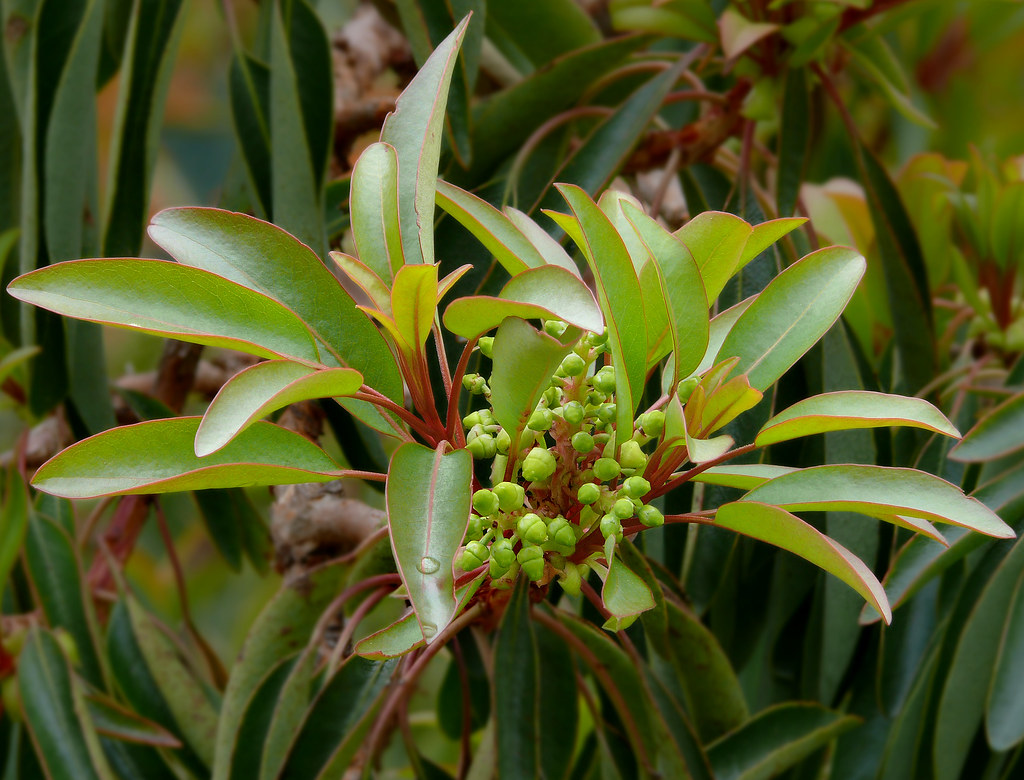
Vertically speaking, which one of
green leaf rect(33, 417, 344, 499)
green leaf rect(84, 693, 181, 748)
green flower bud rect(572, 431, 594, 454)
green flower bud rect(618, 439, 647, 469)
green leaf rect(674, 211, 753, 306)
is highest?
green leaf rect(674, 211, 753, 306)

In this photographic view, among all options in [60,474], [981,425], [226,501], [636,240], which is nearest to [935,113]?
[981,425]

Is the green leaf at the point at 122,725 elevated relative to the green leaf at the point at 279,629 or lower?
lower

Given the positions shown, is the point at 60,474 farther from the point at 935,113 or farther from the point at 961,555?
the point at 935,113

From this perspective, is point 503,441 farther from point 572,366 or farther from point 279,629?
point 279,629

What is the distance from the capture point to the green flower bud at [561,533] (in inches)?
17.1

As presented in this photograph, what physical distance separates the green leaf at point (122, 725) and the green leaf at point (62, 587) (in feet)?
0.17

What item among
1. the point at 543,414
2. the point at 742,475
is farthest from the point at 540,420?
the point at 742,475

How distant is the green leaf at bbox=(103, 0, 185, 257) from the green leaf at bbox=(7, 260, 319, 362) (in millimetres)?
462

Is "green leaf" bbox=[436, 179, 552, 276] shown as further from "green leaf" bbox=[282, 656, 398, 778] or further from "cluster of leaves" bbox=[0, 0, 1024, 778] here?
"green leaf" bbox=[282, 656, 398, 778]

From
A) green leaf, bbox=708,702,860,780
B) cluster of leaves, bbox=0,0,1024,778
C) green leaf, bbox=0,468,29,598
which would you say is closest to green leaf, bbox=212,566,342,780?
cluster of leaves, bbox=0,0,1024,778

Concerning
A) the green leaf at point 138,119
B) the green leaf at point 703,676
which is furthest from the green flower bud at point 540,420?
the green leaf at point 138,119

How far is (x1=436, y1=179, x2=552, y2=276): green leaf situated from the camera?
1.55 feet

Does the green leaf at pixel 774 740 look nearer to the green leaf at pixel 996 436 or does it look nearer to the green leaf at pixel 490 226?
the green leaf at pixel 996 436

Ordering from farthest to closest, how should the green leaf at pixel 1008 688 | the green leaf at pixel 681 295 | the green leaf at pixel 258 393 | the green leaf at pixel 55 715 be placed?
1. the green leaf at pixel 55 715
2. the green leaf at pixel 1008 688
3. the green leaf at pixel 681 295
4. the green leaf at pixel 258 393
